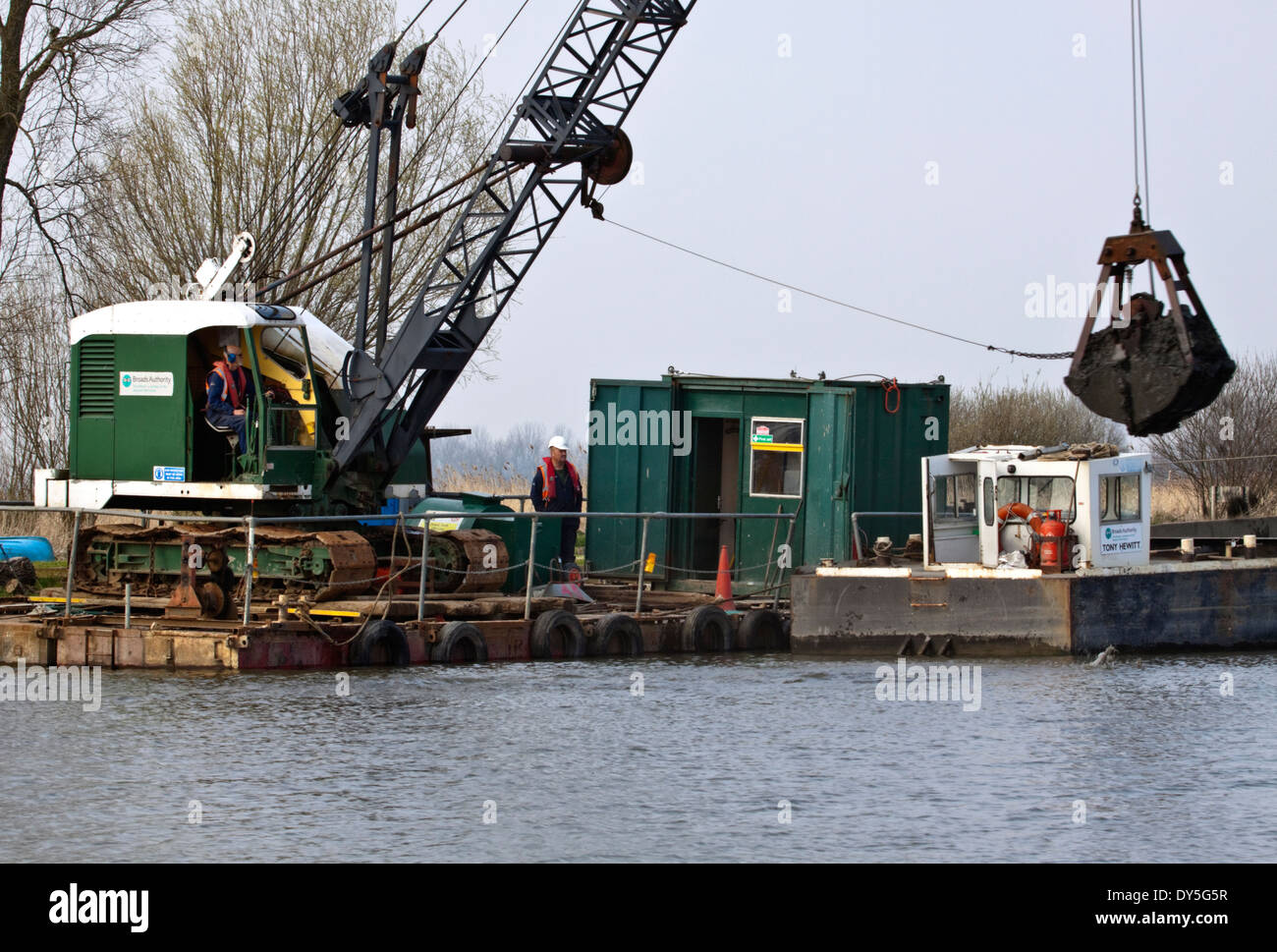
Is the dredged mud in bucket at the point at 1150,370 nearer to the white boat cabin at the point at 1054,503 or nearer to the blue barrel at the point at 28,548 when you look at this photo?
the white boat cabin at the point at 1054,503

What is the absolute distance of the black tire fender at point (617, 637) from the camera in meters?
20.0

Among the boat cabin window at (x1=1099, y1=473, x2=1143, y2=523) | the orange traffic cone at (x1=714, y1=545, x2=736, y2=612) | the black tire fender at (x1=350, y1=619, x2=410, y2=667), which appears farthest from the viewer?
the orange traffic cone at (x1=714, y1=545, x2=736, y2=612)

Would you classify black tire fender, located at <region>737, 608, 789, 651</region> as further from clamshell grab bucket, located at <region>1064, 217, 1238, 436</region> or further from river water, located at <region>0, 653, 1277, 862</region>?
clamshell grab bucket, located at <region>1064, 217, 1238, 436</region>

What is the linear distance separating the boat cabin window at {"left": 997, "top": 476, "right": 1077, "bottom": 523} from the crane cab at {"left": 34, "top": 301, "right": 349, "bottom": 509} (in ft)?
25.7

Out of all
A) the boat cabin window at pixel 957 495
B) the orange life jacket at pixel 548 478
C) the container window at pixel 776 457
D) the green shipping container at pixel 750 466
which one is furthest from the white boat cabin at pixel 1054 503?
the orange life jacket at pixel 548 478

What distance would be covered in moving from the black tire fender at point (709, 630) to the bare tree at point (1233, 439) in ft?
73.7

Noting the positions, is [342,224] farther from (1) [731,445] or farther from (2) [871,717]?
(2) [871,717]

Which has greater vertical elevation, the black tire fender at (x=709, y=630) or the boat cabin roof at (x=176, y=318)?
the boat cabin roof at (x=176, y=318)

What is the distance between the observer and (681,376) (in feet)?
78.2
